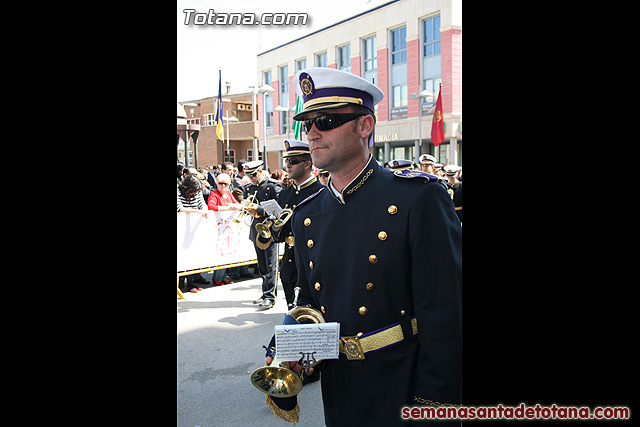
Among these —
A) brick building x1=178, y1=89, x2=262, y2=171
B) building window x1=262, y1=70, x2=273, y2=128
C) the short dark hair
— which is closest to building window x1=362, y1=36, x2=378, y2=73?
building window x1=262, y1=70, x2=273, y2=128

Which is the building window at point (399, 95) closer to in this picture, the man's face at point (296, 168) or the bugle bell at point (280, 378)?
the man's face at point (296, 168)

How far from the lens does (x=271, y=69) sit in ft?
137

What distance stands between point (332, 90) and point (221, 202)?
692 cm

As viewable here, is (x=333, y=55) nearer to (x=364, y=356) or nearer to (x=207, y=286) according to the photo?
(x=207, y=286)

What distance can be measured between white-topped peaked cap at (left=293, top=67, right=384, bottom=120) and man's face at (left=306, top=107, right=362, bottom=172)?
0.04 m

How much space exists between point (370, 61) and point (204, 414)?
33214mm

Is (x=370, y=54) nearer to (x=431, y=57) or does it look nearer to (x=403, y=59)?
(x=403, y=59)

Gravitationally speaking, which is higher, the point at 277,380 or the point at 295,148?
the point at 295,148

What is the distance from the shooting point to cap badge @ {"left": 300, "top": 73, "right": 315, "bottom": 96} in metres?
2.20

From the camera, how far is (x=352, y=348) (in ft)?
6.62


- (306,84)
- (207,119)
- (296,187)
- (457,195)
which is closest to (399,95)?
(457,195)

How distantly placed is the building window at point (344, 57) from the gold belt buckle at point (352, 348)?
116 feet

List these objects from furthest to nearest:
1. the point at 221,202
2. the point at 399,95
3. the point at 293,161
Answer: the point at 399,95 → the point at 221,202 → the point at 293,161
